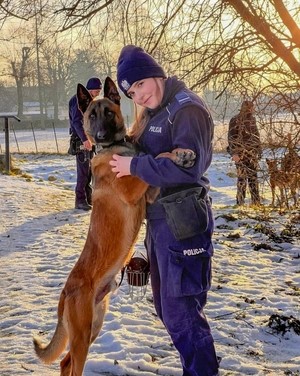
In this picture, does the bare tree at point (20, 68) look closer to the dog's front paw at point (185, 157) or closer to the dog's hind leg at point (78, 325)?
the dog's hind leg at point (78, 325)

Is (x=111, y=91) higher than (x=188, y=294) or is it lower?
higher

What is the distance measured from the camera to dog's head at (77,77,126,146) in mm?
3617

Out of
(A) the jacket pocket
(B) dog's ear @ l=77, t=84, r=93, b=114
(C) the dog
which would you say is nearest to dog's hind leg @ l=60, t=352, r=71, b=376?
(A) the jacket pocket

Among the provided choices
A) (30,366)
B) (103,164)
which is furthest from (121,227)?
(30,366)

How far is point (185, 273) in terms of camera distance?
2768 mm

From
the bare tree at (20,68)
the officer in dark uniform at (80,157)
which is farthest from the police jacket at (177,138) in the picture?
the bare tree at (20,68)

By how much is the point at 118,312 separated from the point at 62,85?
7085 centimetres

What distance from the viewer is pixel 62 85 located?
72625mm

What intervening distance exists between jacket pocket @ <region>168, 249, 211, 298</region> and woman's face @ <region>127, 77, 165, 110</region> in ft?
2.83

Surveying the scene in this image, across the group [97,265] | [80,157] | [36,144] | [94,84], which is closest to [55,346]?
[97,265]

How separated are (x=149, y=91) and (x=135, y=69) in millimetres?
148

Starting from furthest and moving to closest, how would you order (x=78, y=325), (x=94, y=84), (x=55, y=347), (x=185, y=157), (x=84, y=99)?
(x=94, y=84)
(x=84, y=99)
(x=55, y=347)
(x=78, y=325)
(x=185, y=157)

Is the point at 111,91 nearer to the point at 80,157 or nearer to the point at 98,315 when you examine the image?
the point at 98,315

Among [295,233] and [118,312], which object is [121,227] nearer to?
[118,312]
